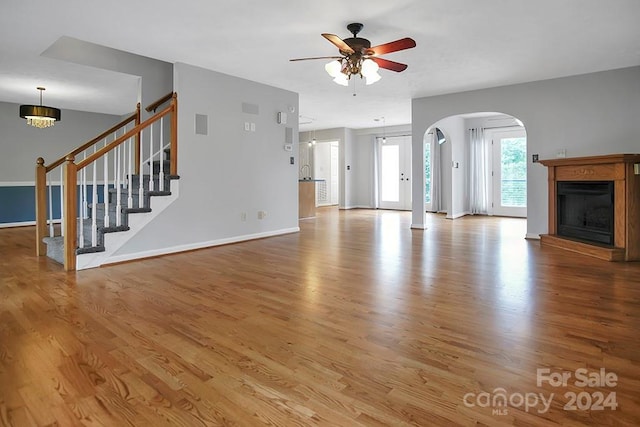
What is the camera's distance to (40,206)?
17.0 ft

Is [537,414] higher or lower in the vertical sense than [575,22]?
lower

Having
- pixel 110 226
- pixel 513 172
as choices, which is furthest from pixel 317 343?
pixel 513 172

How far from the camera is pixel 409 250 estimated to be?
5.23 m

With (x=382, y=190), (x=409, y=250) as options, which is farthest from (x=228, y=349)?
(x=382, y=190)

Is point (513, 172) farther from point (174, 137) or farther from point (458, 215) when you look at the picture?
point (174, 137)

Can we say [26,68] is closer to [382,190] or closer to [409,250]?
[409,250]

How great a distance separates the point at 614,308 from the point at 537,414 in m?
1.85

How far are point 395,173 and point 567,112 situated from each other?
606 centimetres

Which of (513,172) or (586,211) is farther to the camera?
(513,172)

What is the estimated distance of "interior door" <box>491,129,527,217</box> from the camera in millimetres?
9398

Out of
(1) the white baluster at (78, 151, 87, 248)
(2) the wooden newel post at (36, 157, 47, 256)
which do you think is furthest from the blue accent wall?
(1) the white baluster at (78, 151, 87, 248)

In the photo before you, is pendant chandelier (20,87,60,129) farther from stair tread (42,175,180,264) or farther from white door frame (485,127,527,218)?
white door frame (485,127,527,218)

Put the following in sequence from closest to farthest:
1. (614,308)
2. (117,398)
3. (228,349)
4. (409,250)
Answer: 1. (117,398)
2. (228,349)
3. (614,308)
4. (409,250)

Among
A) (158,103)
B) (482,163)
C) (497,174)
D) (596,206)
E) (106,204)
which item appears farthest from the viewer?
(482,163)
